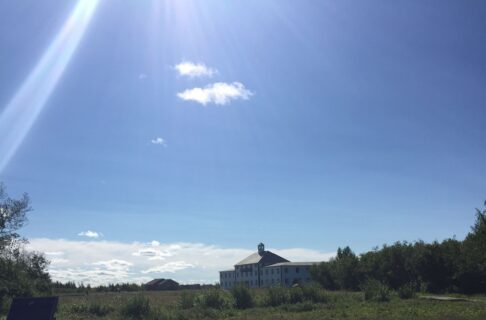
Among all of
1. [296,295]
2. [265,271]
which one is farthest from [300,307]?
[265,271]

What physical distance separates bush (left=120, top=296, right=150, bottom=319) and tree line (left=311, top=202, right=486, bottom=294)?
19339mm

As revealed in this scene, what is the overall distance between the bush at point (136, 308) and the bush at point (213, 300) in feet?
13.4

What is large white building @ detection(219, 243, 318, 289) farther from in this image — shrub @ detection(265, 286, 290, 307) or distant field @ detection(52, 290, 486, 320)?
distant field @ detection(52, 290, 486, 320)

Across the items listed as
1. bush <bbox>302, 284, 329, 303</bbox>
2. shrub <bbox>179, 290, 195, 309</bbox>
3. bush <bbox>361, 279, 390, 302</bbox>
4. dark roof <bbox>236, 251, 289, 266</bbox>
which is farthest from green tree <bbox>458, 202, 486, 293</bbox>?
dark roof <bbox>236, 251, 289, 266</bbox>

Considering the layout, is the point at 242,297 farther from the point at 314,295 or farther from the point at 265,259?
the point at 265,259

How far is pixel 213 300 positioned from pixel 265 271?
74.9 metres

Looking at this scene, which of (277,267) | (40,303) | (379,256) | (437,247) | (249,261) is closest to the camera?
(40,303)

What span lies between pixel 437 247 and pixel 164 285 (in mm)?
78862

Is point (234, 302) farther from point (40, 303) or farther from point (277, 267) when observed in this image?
point (277, 267)

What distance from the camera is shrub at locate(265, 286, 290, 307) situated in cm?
3072

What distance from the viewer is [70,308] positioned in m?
30.4

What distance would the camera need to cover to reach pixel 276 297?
3095cm

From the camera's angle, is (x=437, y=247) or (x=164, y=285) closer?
(x=437, y=247)

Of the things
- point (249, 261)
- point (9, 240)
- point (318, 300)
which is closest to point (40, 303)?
point (9, 240)
